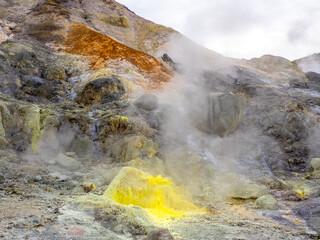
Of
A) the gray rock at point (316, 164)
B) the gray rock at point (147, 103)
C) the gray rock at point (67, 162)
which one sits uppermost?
the gray rock at point (147, 103)

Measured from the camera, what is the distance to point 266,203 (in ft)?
25.2

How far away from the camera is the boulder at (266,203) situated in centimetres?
759

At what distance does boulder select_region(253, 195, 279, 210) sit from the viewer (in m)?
7.59

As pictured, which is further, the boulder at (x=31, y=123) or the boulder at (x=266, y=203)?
the boulder at (x=31, y=123)

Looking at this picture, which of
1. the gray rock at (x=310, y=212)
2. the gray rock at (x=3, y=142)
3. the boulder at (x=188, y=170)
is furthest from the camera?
the boulder at (x=188, y=170)

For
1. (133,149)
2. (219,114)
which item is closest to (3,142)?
(133,149)

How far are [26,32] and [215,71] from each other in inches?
622

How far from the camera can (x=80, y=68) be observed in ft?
55.1

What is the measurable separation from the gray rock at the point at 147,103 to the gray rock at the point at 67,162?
4.91m

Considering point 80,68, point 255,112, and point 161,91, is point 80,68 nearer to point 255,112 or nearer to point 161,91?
point 161,91

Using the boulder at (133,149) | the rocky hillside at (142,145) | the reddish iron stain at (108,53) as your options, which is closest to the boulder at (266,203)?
the rocky hillside at (142,145)

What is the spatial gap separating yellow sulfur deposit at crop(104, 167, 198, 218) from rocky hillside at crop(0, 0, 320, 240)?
0.03 metres

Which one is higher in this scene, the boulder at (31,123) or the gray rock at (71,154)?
the boulder at (31,123)

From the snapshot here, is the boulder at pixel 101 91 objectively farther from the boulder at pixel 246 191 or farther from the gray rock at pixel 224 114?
the boulder at pixel 246 191
